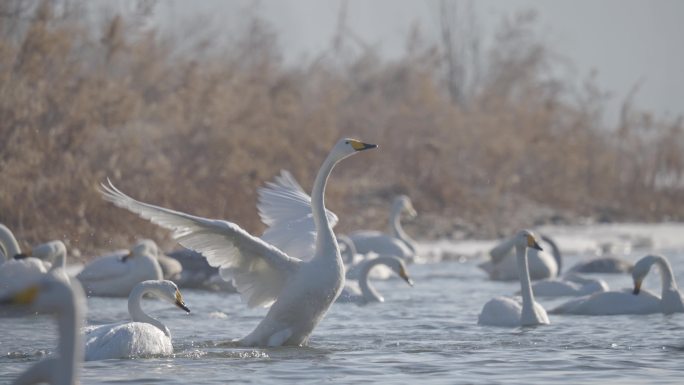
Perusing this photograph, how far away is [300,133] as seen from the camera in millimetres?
21969

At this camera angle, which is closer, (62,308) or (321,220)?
(62,308)

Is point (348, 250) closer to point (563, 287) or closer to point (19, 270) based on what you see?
point (563, 287)

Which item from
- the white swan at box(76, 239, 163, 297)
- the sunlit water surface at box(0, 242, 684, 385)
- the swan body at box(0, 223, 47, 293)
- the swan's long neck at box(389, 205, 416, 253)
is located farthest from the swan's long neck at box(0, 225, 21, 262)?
the swan's long neck at box(389, 205, 416, 253)

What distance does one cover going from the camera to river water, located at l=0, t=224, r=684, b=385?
27.0 ft

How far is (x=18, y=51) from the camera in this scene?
56.3 ft

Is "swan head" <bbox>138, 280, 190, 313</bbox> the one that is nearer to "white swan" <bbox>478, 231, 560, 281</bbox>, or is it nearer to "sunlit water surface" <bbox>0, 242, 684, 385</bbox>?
"sunlit water surface" <bbox>0, 242, 684, 385</bbox>

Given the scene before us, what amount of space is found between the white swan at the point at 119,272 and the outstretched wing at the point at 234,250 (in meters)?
3.57

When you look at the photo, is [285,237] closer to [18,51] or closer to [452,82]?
[18,51]

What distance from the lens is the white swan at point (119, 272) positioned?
13281 millimetres

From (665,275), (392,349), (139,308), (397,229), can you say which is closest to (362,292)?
(665,275)

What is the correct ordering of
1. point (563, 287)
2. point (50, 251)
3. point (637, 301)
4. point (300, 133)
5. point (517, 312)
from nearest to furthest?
point (517, 312) < point (637, 301) < point (50, 251) < point (563, 287) < point (300, 133)

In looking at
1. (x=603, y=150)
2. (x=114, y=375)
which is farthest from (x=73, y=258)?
(x=603, y=150)

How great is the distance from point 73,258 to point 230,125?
462 cm

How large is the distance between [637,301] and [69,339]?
7488mm
